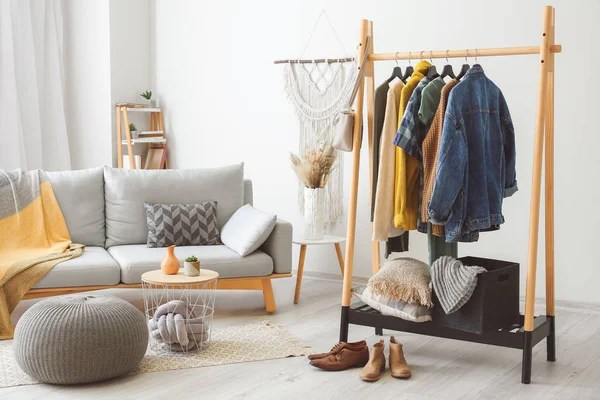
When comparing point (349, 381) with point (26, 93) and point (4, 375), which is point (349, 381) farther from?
point (26, 93)

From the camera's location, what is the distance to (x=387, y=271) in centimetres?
360

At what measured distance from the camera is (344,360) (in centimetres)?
345

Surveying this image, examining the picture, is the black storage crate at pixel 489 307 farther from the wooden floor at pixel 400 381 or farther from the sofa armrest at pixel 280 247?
the sofa armrest at pixel 280 247

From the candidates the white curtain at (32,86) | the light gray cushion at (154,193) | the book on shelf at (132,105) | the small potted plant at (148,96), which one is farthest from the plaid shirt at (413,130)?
the white curtain at (32,86)

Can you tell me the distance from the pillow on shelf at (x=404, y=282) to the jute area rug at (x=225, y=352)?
518 mm

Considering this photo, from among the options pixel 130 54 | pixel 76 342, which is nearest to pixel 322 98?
pixel 130 54

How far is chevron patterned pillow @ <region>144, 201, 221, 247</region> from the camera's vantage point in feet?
14.9

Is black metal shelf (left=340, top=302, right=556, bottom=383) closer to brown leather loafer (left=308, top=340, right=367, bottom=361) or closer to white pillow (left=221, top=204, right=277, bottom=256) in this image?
brown leather loafer (left=308, top=340, right=367, bottom=361)

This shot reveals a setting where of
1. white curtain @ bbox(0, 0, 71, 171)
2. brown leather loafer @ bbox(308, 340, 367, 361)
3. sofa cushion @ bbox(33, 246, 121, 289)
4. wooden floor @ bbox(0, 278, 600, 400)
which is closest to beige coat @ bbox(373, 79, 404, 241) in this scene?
brown leather loafer @ bbox(308, 340, 367, 361)

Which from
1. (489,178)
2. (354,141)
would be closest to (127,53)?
(354,141)

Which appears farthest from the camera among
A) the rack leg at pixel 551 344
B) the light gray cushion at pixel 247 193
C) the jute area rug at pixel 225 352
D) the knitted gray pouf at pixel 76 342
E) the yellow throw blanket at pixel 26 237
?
the light gray cushion at pixel 247 193

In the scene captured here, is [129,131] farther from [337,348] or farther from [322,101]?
[337,348]

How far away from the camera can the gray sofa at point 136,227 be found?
4.14 metres

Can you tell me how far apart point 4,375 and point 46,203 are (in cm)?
143
